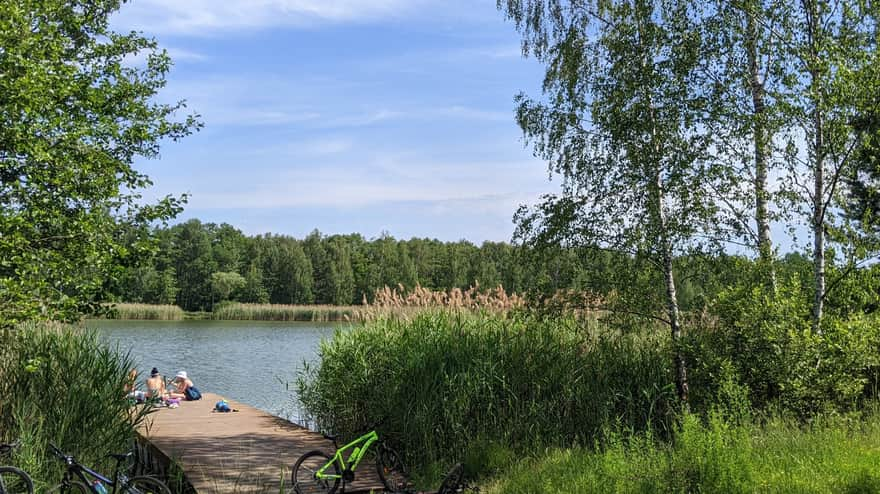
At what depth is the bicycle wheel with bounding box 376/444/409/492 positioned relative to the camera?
6.55 meters

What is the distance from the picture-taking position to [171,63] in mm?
10758

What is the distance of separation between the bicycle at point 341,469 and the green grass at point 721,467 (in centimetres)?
99

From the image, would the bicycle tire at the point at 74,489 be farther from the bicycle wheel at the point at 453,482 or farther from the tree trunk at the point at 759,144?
the tree trunk at the point at 759,144

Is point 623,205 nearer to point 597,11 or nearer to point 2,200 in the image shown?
point 597,11

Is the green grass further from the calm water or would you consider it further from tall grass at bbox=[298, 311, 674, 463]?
the calm water

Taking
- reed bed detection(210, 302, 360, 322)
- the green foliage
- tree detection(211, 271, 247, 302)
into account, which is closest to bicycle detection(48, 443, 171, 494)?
the green foliage

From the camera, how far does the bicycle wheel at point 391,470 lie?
6.55m

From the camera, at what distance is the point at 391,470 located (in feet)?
22.5

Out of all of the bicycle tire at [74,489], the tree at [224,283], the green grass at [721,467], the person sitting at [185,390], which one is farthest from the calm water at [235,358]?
the tree at [224,283]

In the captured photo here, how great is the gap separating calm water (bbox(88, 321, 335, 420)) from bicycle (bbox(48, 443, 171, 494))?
312cm

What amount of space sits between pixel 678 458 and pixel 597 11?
7.97 m

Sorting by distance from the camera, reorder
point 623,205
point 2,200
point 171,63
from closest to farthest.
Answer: point 2,200 < point 623,205 < point 171,63

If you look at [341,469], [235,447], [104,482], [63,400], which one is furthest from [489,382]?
[63,400]

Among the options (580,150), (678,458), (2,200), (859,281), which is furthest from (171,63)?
(859,281)
